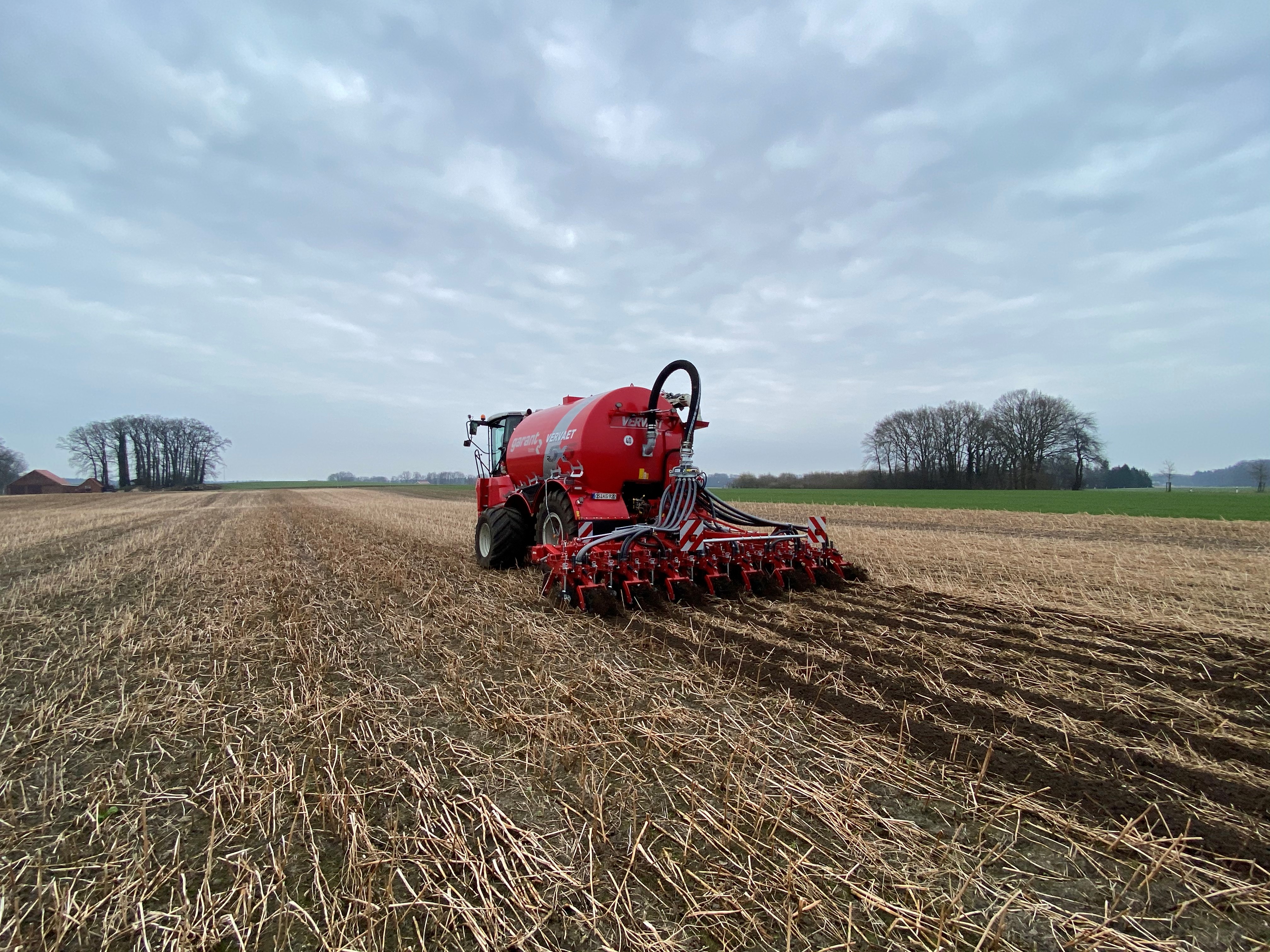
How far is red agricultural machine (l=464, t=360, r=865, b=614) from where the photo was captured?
6.38 m

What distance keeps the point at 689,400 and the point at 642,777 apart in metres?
5.73

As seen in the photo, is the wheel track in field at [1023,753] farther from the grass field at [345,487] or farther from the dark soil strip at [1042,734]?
the grass field at [345,487]

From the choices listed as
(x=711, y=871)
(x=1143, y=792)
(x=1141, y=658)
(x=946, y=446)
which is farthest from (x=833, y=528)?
(x=946, y=446)

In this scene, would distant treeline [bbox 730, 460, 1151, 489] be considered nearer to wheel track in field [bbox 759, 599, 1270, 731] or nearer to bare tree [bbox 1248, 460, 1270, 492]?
bare tree [bbox 1248, 460, 1270, 492]

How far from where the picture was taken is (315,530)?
1577 centimetres

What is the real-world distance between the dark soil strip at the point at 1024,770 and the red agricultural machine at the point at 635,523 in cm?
214

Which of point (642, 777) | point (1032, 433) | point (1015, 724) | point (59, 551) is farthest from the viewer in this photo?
point (1032, 433)

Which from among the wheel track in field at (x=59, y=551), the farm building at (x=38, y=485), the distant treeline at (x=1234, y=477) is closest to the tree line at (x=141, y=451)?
the farm building at (x=38, y=485)

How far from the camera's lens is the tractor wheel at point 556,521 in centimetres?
763

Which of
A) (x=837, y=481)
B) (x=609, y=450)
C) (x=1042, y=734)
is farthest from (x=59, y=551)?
(x=837, y=481)

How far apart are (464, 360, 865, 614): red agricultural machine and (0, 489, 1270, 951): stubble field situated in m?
0.53

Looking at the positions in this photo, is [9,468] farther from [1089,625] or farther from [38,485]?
[1089,625]

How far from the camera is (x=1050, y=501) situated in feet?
121

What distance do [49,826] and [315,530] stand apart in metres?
14.6
